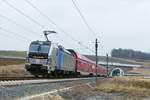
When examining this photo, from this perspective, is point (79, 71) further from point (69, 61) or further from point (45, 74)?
point (45, 74)

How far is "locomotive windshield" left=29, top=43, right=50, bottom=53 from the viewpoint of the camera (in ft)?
141

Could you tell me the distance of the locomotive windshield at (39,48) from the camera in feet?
141

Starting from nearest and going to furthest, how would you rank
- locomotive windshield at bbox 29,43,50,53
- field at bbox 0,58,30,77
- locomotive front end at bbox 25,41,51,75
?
1. locomotive front end at bbox 25,41,51,75
2. locomotive windshield at bbox 29,43,50,53
3. field at bbox 0,58,30,77

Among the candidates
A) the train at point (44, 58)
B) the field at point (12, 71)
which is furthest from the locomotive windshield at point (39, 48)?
the field at point (12, 71)

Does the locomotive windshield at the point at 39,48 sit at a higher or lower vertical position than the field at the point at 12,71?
higher

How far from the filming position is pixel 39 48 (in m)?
43.3

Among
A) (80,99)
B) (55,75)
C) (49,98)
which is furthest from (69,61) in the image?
(49,98)

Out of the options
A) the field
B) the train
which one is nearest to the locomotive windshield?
the train

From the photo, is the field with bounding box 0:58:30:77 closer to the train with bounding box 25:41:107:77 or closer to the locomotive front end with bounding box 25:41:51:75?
the train with bounding box 25:41:107:77

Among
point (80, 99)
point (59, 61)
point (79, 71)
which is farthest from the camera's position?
point (79, 71)

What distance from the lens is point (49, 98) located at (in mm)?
20734

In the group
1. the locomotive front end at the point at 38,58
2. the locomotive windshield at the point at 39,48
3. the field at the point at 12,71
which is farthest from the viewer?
the field at the point at 12,71

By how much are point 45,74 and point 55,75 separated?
4.25 m

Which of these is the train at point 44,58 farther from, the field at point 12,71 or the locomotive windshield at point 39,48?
the field at point 12,71
